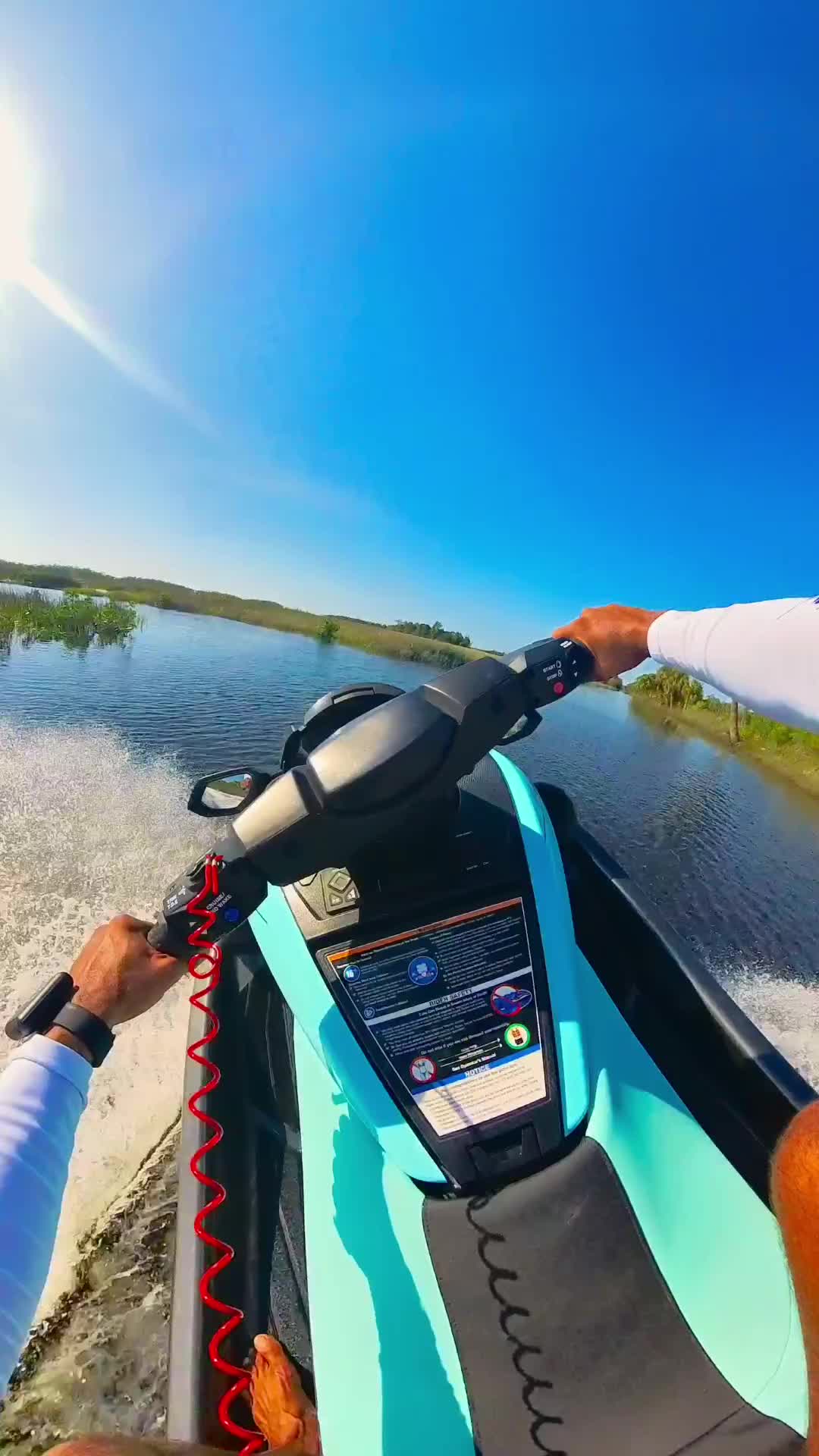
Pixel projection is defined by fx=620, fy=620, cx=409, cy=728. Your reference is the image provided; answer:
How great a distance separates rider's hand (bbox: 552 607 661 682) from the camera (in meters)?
1.29

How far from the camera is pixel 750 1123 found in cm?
154

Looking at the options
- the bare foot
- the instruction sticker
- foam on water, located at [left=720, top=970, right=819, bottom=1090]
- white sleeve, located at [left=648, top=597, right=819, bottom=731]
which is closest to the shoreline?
foam on water, located at [left=720, top=970, right=819, bottom=1090]

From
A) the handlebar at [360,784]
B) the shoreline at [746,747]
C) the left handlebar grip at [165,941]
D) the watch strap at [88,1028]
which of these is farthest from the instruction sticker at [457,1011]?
the shoreline at [746,747]

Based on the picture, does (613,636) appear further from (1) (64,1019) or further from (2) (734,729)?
(2) (734,729)

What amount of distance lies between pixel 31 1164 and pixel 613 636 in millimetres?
1312

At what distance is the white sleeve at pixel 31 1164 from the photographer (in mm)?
753

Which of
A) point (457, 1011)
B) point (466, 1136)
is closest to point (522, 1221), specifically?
point (466, 1136)

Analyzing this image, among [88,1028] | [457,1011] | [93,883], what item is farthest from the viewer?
[93,883]

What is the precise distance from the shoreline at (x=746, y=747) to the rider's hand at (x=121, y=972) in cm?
1229

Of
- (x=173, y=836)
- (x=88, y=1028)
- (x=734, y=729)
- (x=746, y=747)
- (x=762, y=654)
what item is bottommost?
(x=173, y=836)

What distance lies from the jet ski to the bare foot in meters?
0.09

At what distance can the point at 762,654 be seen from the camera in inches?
38.9

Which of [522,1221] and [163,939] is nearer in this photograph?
[163,939]

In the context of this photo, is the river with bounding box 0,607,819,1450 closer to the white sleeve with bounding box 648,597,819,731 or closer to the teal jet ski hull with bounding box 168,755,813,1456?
the teal jet ski hull with bounding box 168,755,813,1456
